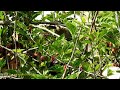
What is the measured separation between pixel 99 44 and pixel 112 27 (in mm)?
110

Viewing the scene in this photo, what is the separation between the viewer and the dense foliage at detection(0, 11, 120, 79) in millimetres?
1487

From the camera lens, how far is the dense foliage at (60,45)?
1.49 meters

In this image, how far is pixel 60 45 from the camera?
154cm

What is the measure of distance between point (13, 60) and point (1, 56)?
0.10 metres

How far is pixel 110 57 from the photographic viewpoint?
1864mm

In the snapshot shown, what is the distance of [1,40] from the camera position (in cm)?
181
